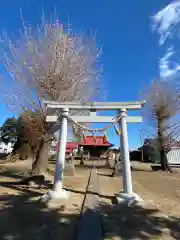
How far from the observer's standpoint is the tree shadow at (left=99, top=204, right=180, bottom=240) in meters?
4.62

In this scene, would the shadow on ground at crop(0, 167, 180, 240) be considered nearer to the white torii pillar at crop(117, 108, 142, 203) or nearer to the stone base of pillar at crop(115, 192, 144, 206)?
the stone base of pillar at crop(115, 192, 144, 206)

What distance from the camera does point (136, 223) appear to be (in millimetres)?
5332

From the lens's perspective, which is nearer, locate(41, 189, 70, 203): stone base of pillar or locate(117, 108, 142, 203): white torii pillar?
locate(41, 189, 70, 203): stone base of pillar

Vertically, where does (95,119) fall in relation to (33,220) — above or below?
above

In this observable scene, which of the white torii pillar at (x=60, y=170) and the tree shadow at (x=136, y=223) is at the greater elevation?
the white torii pillar at (x=60, y=170)

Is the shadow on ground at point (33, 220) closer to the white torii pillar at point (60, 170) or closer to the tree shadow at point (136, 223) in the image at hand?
the white torii pillar at point (60, 170)

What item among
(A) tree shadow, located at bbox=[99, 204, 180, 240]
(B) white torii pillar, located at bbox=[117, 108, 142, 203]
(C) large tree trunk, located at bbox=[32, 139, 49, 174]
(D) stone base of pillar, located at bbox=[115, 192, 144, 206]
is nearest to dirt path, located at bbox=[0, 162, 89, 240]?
(A) tree shadow, located at bbox=[99, 204, 180, 240]

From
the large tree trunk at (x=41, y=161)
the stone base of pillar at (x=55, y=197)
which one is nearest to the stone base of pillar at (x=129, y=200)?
the stone base of pillar at (x=55, y=197)

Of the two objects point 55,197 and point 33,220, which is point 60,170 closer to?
point 55,197

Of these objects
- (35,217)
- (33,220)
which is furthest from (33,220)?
(35,217)

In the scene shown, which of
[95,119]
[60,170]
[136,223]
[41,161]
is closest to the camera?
[136,223]

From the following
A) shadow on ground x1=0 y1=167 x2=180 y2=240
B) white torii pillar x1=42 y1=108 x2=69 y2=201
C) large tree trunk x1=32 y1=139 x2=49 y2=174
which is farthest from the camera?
large tree trunk x1=32 y1=139 x2=49 y2=174

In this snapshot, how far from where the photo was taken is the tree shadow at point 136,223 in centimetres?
462

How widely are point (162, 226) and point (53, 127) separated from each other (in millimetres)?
8504
